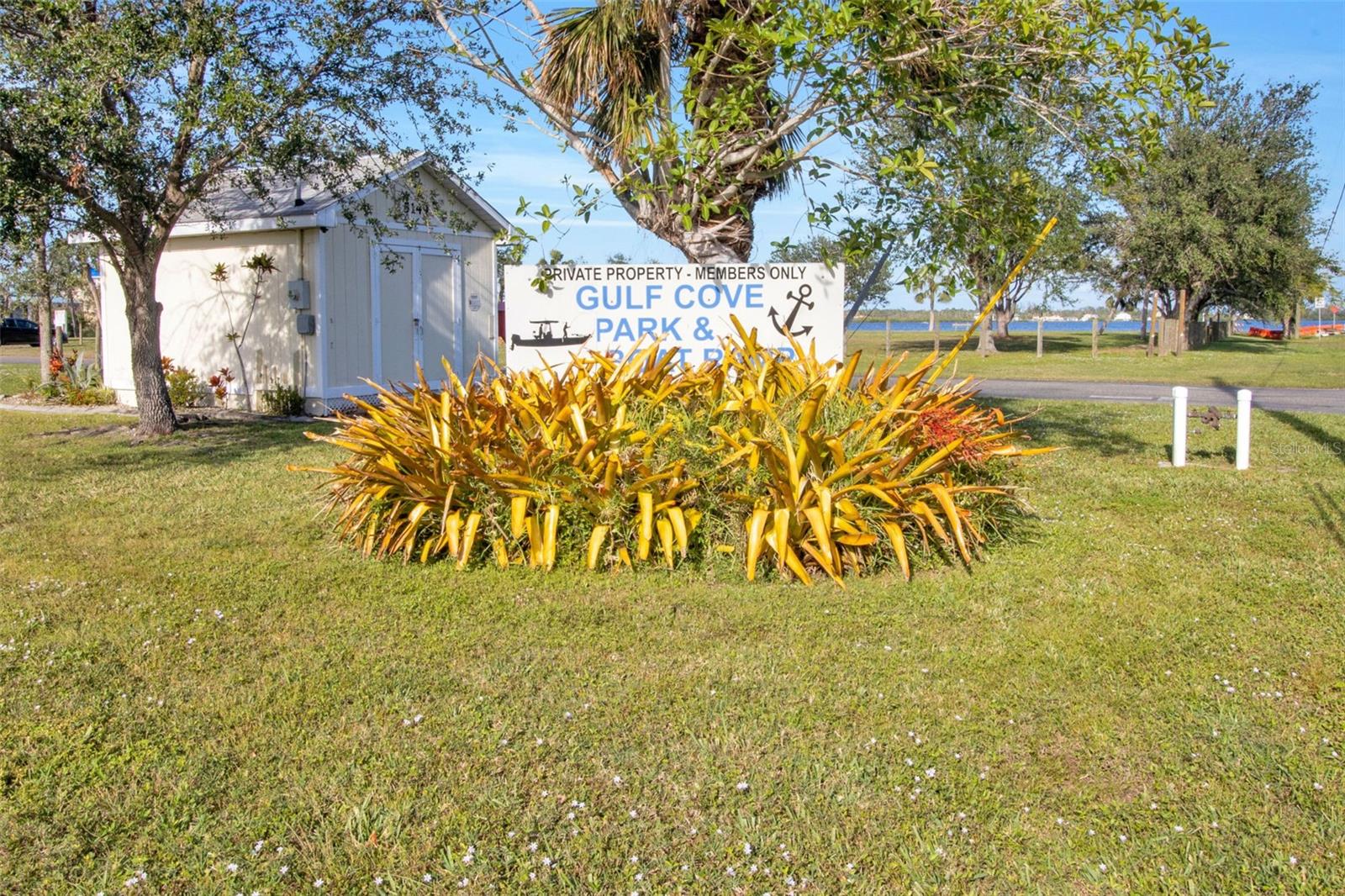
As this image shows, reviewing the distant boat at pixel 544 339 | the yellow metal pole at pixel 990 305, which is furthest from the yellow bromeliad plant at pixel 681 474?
the distant boat at pixel 544 339

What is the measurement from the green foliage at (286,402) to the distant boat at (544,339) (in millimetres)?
6757

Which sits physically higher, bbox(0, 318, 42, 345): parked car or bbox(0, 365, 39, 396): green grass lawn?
bbox(0, 318, 42, 345): parked car

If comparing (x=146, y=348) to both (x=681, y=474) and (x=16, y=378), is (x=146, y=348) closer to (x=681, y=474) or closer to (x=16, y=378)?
(x=681, y=474)

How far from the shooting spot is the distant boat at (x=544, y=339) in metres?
8.27

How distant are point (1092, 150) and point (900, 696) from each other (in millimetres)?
5390

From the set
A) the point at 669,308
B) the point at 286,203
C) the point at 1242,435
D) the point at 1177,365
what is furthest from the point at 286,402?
the point at 1177,365

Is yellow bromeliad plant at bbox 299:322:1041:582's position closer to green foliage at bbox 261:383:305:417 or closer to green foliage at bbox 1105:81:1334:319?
green foliage at bbox 261:383:305:417

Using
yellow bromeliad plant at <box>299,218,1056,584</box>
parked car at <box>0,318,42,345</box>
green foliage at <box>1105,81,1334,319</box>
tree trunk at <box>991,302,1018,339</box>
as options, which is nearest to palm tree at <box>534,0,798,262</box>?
yellow bromeliad plant at <box>299,218,1056,584</box>

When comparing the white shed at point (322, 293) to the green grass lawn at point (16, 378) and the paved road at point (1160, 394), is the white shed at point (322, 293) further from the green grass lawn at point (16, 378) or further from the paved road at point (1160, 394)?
the paved road at point (1160, 394)

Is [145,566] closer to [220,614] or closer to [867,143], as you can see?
[220,614]

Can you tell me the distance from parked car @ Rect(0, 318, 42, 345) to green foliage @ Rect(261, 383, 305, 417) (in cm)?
3355

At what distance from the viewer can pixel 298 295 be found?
13.8 meters

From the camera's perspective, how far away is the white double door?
48.3 ft

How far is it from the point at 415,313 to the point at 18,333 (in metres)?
34.9
